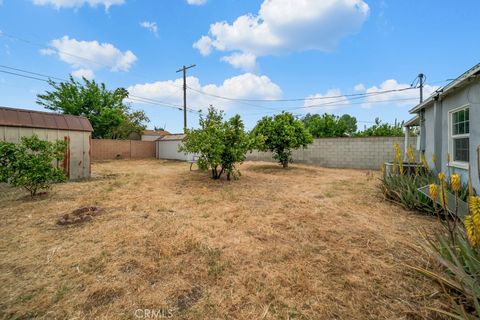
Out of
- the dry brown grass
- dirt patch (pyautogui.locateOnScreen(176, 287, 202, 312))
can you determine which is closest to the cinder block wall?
the dry brown grass

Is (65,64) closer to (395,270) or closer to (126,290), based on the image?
(126,290)

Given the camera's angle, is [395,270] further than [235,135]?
No

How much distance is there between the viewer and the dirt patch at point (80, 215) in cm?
372

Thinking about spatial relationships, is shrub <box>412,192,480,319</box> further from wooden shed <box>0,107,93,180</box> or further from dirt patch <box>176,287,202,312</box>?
wooden shed <box>0,107,93,180</box>

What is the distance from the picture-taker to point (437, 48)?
771 centimetres

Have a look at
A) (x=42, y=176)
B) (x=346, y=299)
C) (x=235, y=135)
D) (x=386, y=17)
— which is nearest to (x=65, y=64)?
(x=42, y=176)

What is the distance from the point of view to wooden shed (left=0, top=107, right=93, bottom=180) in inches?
252

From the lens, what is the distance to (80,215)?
4008mm

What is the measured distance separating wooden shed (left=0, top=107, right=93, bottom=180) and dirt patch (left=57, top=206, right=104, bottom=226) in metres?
4.31

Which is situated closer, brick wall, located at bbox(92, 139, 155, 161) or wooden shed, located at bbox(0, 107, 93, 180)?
wooden shed, located at bbox(0, 107, 93, 180)

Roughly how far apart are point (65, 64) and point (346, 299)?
19.1m
